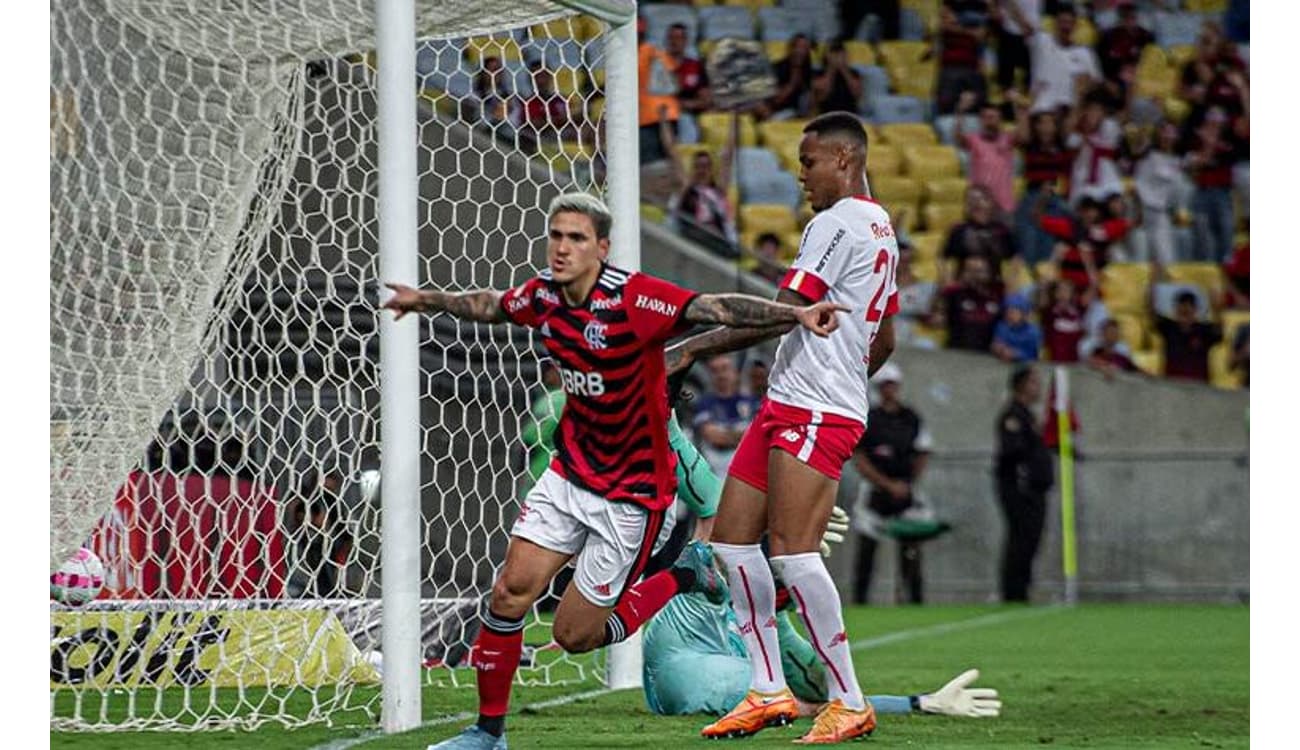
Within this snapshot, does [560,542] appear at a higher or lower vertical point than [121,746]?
higher

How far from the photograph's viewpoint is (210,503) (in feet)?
26.9

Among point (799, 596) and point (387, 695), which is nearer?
point (799, 596)

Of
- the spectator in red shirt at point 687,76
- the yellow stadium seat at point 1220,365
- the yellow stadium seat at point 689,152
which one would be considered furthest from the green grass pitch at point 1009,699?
the spectator in red shirt at point 687,76

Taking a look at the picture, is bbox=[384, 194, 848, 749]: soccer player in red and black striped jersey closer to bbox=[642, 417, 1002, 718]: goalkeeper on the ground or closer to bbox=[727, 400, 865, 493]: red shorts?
bbox=[727, 400, 865, 493]: red shorts

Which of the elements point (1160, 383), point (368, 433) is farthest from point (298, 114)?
point (1160, 383)

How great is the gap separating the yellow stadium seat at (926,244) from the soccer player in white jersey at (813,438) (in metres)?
11.7

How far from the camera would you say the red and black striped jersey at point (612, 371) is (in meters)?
6.11

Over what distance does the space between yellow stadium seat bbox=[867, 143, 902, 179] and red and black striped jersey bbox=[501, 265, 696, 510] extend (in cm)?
1324

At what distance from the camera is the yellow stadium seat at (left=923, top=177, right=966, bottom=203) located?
19000mm

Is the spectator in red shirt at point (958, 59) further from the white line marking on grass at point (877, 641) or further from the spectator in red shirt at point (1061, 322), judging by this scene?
the white line marking on grass at point (877, 641)

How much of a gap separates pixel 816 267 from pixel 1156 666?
14.8 feet

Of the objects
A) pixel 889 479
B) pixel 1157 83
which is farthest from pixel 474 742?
pixel 1157 83

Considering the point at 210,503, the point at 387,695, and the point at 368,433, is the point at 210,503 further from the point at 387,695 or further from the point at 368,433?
the point at 387,695

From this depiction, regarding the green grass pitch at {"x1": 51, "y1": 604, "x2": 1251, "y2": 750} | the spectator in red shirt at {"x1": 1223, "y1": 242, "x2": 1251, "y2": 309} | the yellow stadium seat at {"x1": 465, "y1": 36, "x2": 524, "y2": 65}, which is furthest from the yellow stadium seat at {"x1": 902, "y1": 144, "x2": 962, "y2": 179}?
the yellow stadium seat at {"x1": 465, "y1": 36, "x2": 524, "y2": 65}
